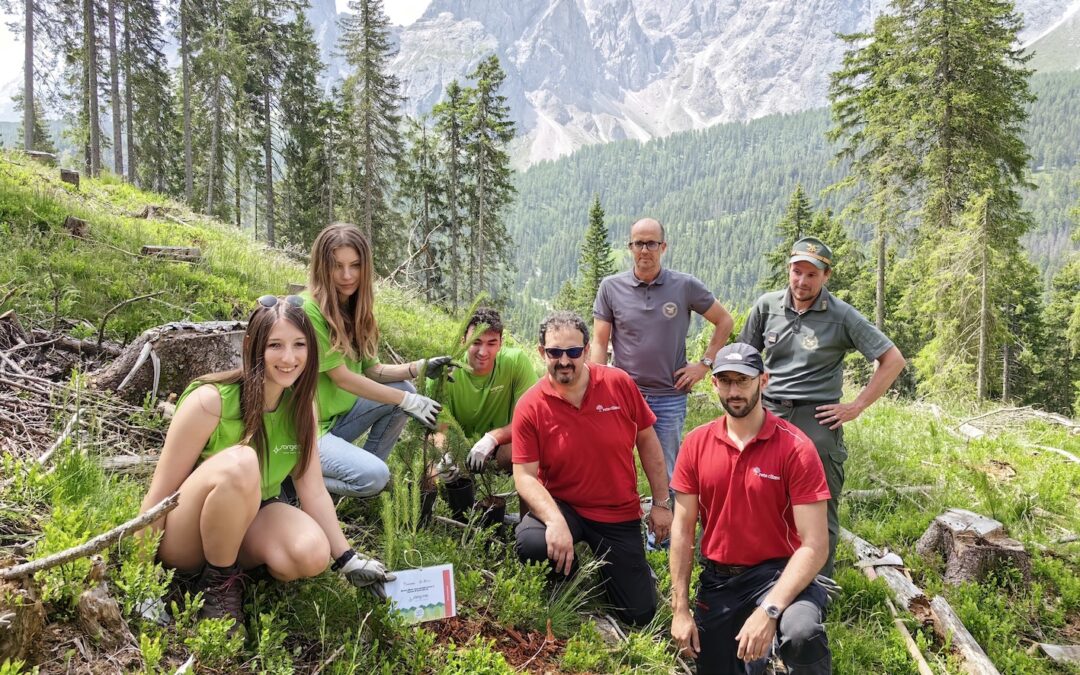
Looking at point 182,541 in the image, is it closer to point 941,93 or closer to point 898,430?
point 898,430

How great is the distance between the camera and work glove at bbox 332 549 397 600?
2994 mm

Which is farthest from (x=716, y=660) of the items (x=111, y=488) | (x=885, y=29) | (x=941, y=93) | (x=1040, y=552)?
(x=885, y=29)

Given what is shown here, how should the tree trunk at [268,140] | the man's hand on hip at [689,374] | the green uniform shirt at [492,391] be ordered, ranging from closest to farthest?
the green uniform shirt at [492,391] → the man's hand on hip at [689,374] → the tree trunk at [268,140]

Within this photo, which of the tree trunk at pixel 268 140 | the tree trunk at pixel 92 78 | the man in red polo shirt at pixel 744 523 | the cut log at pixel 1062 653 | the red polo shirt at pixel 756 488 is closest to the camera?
the man in red polo shirt at pixel 744 523

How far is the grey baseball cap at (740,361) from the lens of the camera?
3.29 metres

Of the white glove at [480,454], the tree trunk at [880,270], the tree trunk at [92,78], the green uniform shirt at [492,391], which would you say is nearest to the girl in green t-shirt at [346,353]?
the white glove at [480,454]

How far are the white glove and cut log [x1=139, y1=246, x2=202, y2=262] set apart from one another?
5.97 m

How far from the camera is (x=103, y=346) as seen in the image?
5.10m

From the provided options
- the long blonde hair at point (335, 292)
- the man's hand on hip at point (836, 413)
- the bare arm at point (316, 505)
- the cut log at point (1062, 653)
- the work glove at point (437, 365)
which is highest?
the long blonde hair at point (335, 292)

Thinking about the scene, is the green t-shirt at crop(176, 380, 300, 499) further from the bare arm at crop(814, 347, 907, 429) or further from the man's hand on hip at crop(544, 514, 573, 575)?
the bare arm at crop(814, 347, 907, 429)

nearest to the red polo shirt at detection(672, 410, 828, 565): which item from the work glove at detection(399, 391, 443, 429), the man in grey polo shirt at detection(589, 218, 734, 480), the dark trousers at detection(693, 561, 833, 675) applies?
the dark trousers at detection(693, 561, 833, 675)

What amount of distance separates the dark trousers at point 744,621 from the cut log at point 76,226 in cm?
864

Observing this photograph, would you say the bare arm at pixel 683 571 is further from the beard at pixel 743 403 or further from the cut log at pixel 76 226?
the cut log at pixel 76 226

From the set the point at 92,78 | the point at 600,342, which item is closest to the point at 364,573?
the point at 600,342
